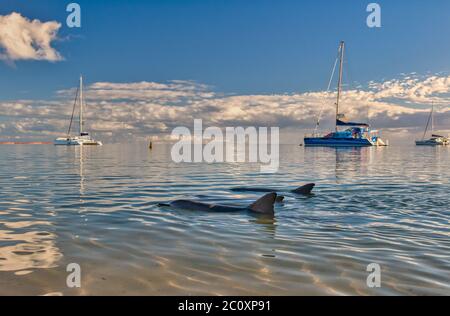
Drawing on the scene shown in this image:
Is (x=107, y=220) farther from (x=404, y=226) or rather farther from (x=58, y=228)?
(x=404, y=226)

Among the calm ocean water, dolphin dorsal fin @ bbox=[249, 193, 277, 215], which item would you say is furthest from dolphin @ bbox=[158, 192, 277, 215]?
the calm ocean water

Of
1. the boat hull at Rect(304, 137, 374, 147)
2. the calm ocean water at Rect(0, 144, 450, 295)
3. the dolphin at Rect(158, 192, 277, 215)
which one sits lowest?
the calm ocean water at Rect(0, 144, 450, 295)

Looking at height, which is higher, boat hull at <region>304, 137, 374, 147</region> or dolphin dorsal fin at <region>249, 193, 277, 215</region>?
boat hull at <region>304, 137, 374, 147</region>

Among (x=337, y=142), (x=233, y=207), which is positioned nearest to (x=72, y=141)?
(x=337, y=142)

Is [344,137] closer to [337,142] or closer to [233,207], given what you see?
[337,142]

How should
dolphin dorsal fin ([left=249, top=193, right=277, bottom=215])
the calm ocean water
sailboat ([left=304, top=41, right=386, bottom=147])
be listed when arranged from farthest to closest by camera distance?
sailboat ([left=304, top=41, right=386, bottom=147])
dolphin dorsal fin ([left=249, top=193, right=277, bottom=215])
the calm ocean water

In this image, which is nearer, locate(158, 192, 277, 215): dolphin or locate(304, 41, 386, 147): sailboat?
locate(158, 192, 277, 215): dolphin

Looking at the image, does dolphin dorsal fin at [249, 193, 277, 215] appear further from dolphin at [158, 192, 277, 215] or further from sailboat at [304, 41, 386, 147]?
sailboat at [304, 41, 386, 147]

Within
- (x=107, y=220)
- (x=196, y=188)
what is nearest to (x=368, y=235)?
(x=107, y=220)

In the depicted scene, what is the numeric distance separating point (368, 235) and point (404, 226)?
1903 millimetres

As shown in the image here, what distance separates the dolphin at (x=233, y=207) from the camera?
43.4 feet

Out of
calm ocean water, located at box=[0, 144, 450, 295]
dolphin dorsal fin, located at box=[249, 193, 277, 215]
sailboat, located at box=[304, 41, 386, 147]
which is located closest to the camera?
calm ocean water, located at box=[0, 144, 450, 295]

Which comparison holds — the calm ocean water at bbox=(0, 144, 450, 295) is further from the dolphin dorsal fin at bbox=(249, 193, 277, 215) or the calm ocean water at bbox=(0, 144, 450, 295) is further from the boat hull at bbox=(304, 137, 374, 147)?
the boat hull at bbox=(304, 137, 374, 147)

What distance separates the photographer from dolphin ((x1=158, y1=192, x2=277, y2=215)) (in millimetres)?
13234
